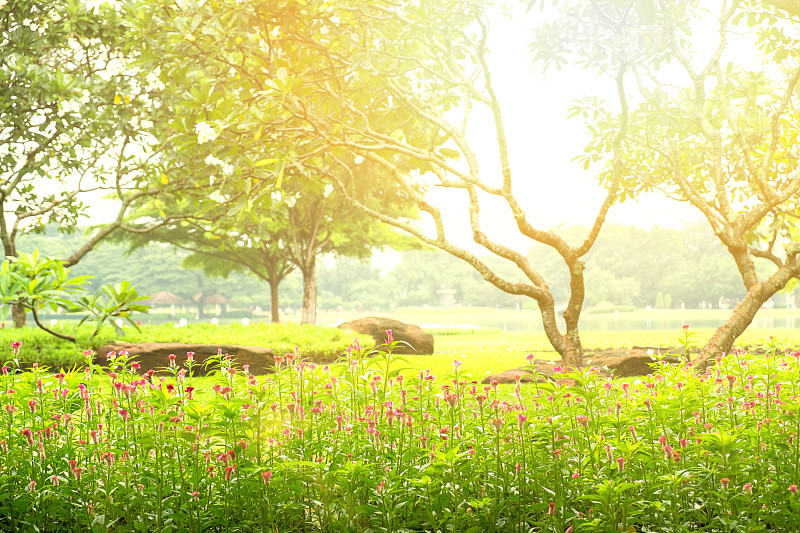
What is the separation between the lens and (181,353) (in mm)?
11031

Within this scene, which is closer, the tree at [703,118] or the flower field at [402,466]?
the flower field at [402,466]

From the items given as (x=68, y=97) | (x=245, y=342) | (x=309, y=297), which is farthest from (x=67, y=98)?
(x=309, y=297)

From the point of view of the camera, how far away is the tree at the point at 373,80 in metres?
7.80

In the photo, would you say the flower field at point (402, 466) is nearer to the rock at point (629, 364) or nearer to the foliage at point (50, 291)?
the foliage at point (50, 291)

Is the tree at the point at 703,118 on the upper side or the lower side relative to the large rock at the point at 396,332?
upper

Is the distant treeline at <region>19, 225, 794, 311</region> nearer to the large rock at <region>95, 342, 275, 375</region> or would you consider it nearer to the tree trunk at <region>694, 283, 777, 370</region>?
the large rock at <region>95, 342, 275, 375</region>

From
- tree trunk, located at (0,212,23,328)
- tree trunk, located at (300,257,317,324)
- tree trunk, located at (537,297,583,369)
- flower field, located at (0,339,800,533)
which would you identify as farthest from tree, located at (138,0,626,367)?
tree trunk, located at (300,257,317,324)

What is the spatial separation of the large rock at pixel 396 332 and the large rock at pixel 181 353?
544 cm

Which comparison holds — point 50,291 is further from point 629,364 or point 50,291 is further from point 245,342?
point 629,364

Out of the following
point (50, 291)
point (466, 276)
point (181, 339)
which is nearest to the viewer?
point (50, 291)

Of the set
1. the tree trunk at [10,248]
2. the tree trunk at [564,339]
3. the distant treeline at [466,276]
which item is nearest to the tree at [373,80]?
the tree trunk at [564,339]

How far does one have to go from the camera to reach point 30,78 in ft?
37.0

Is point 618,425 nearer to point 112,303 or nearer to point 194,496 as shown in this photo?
point 194,496

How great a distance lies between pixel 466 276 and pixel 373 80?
6130 cm
